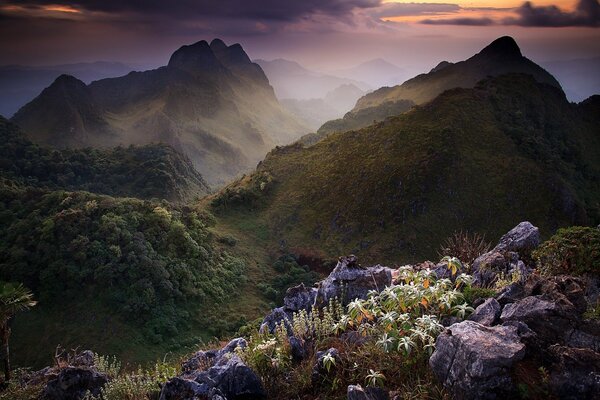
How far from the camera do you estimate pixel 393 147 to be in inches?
2493

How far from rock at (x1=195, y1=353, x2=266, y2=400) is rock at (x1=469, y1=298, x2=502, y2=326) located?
5.17 m

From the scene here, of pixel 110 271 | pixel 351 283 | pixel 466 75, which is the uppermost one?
pixel 466 75

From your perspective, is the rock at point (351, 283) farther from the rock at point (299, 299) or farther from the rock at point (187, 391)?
the rock at point (187, 391)

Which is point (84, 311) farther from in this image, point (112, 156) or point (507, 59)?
point (507, 59)

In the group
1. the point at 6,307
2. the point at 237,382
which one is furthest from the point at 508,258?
the point at 6,307

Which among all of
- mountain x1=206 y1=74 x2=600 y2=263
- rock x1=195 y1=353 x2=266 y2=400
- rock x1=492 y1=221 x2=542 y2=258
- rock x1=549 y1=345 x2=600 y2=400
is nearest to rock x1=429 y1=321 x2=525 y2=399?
rock x1=549 y1=345 x2=600 y2=400

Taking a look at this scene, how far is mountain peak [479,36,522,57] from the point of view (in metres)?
163

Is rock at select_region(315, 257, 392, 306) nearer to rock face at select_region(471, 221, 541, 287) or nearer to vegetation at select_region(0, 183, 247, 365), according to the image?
rock face at select_region(471, 221, 541, 287)

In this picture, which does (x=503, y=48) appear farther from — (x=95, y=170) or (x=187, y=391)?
(x=187, y=391)

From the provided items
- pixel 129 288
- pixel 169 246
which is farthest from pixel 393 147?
pixel 129 288

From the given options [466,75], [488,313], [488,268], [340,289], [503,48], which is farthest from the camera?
[503,48]

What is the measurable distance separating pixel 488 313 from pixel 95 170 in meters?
112

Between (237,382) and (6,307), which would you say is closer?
(237,382)

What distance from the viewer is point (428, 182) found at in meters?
56.9
